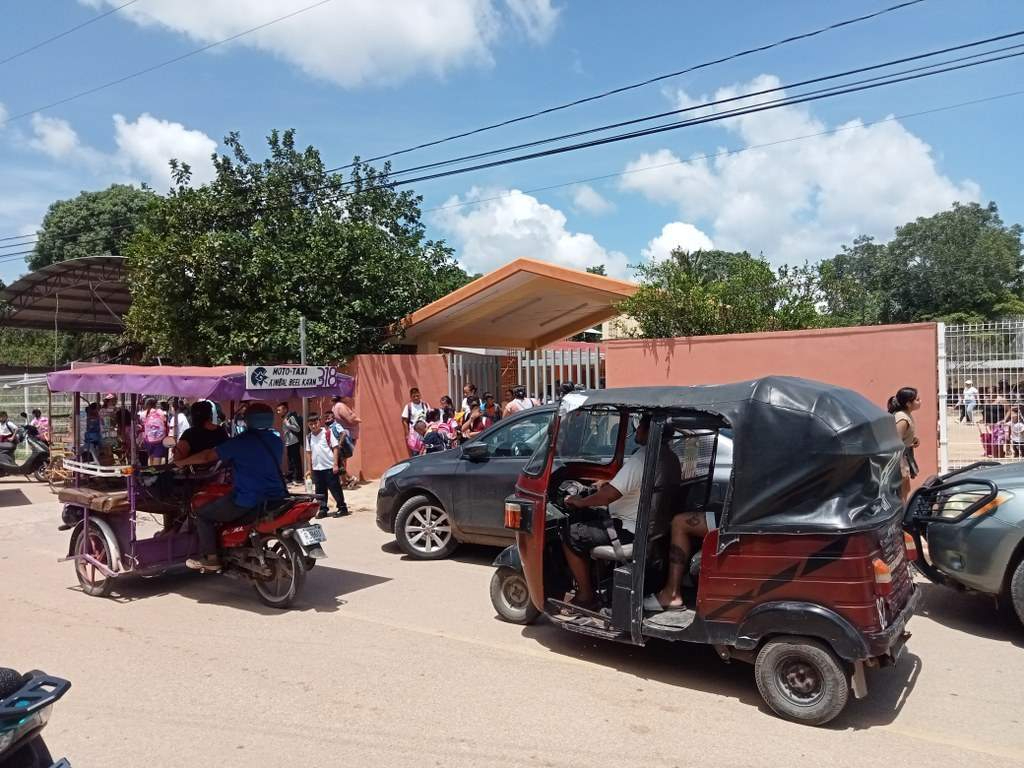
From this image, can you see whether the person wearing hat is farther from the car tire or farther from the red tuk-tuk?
the red tuk-tuk

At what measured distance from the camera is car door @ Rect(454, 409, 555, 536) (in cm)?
823

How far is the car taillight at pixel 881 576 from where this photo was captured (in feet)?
14.5

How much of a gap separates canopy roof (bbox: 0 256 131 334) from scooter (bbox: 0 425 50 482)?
4520mm

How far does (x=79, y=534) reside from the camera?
7.82 m

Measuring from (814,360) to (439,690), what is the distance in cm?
811

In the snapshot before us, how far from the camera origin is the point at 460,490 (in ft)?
27.9

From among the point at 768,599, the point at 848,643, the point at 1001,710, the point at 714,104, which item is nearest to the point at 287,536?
the point at 768,599

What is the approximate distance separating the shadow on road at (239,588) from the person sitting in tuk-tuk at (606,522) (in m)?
2.44

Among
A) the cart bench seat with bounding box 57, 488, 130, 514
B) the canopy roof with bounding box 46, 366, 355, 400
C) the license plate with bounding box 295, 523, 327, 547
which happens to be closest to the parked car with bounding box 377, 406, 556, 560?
the canopy roof with bounding box 46, 366, 355, 400

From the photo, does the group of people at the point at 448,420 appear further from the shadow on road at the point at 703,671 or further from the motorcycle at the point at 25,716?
the motorcycle at the point at 25,716

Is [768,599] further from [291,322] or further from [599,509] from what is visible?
[291,322]

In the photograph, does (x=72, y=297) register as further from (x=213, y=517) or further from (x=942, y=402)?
(x=942, y=402)

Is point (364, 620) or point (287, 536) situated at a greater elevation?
point (287, 536)

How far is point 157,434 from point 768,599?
506 inches
